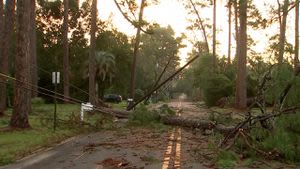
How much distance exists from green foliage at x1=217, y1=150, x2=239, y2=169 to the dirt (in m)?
0.19

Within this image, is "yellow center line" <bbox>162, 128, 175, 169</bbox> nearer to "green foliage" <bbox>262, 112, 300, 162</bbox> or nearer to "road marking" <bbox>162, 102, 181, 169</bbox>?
"road marking" <bbox>162, 102, 181, 169</bbox>

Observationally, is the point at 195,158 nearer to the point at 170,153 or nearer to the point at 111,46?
the point at 170,153

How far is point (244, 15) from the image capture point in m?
35.1

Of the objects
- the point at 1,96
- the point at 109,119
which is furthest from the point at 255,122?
the point at 1,96

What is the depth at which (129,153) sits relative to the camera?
12.8m

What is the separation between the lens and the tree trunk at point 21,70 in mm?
17891

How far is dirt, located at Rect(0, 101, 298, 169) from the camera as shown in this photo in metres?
10.8

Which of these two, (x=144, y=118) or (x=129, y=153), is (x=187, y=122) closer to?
(x=144, y=118)

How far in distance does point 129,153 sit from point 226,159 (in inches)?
116

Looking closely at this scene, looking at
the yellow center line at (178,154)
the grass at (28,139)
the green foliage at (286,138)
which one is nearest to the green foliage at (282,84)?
the green foliage at (286,138)

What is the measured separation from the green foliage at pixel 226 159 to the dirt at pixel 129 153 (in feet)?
0.61

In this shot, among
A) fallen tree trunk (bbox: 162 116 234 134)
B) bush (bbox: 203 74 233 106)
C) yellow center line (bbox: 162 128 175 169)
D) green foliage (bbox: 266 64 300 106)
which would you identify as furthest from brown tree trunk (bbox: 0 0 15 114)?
bush (bbox: 203 74 233 106)

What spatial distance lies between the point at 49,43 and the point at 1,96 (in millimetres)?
35841

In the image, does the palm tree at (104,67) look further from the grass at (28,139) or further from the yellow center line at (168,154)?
the yellow center line at (168,154)
